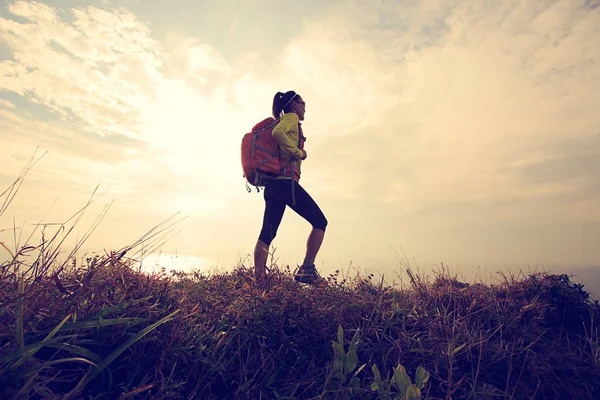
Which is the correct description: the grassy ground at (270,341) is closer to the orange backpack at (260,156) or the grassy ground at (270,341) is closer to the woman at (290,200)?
the woman at (290,200)

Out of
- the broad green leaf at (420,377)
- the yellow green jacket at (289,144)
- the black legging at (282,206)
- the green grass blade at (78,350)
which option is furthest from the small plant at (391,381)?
the yellow green jacket at (289,144)

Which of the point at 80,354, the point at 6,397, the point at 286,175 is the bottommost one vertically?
the point at 6,397

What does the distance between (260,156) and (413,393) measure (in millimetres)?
4471

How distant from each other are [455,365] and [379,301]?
3.16 ft

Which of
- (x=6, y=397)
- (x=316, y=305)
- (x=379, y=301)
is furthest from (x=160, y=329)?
(x=379, y=301)

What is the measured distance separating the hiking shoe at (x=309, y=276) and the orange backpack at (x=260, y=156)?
150 centimetres

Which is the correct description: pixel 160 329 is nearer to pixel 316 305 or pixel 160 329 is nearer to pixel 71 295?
pixel 71 295

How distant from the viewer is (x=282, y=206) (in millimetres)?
5938

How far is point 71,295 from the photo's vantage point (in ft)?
8.30

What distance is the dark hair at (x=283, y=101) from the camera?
20.6ft

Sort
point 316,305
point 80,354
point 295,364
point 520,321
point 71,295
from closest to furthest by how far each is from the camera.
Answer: point 80,354 → point 71,295 → point 295,364 → point 316,305 → point 520,321

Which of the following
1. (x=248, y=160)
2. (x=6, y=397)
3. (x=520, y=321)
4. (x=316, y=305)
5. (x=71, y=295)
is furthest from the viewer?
(x=248, y=160)

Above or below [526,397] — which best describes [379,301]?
above

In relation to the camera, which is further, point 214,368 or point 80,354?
point 214,368
